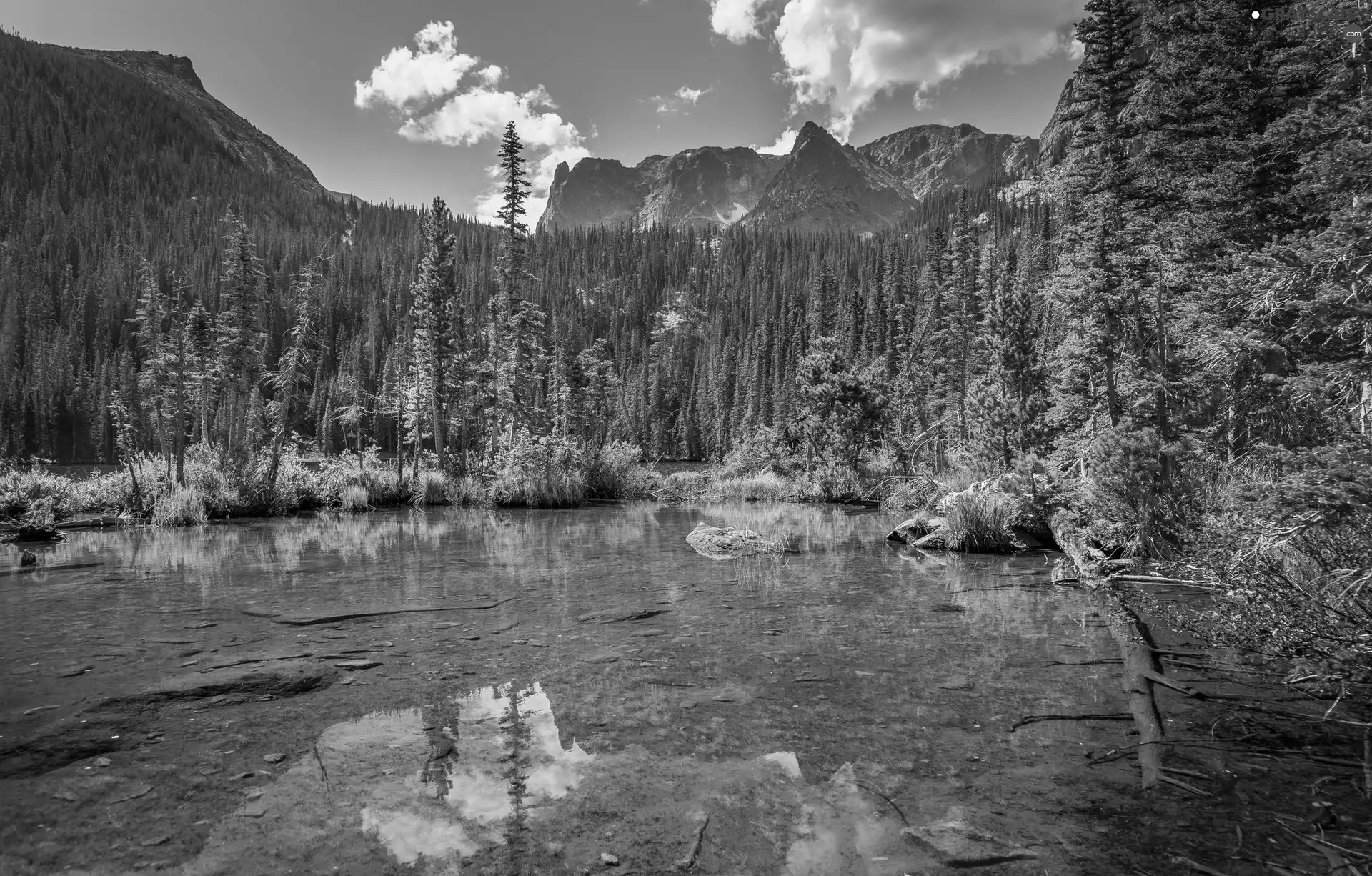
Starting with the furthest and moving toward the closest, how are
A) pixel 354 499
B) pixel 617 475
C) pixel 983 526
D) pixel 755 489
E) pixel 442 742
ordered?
1. pixel 755 489
2. pixel 617 475
3. pixel 354 499
4. pixel 983 526
5. pixel 442 742

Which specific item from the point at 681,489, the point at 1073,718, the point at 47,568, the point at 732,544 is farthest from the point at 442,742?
the point at 681,489

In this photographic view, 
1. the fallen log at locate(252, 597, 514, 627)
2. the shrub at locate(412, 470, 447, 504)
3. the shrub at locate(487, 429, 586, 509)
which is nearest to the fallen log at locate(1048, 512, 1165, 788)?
the fallen log at locate(252, 597, 514, 627)

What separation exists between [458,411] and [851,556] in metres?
23.9

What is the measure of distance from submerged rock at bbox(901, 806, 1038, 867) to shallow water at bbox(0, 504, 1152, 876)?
61 millimetres

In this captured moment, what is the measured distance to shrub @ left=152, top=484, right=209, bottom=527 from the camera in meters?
18.8

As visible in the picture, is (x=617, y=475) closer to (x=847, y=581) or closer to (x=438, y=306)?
(x=438, y=306)

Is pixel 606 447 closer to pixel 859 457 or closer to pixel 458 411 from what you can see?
pixel 458 411

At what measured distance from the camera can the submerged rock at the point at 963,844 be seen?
325cm

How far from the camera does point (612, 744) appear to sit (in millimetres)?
4738

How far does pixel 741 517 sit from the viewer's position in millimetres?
24844

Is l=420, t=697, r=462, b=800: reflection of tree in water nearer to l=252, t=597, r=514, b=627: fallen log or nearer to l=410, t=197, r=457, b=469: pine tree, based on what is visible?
l=252, t=597, r=514, b=627: fallen log

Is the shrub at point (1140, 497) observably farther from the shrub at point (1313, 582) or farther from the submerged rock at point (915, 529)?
the shrub at point (1313, 582)

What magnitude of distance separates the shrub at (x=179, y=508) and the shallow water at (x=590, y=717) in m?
8.56

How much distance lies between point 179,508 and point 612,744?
64.8 feet
